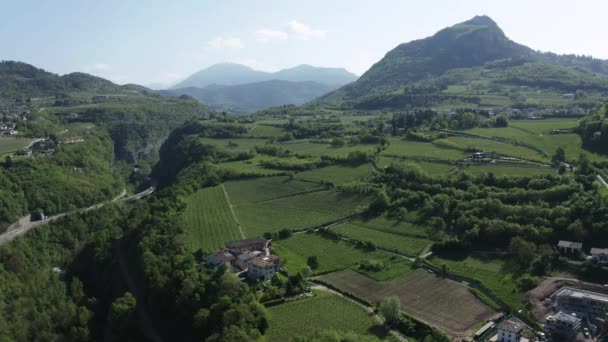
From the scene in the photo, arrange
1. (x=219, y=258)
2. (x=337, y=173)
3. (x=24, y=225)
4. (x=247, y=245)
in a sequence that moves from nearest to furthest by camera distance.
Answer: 1. (x=219, y=258)
2. (x=247, y=245)
3. (x=24, y=225)
4. (x=337, y=173)

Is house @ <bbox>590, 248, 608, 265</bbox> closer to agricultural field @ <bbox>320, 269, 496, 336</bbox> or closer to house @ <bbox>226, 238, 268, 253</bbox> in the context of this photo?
agricultural field @ <bbox>320, 269, 496, 336</bbox>

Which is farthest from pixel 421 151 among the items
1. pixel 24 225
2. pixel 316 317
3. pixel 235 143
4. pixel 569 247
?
pixel 24 225

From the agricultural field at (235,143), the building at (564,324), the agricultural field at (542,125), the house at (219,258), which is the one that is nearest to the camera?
the building at (564,324)

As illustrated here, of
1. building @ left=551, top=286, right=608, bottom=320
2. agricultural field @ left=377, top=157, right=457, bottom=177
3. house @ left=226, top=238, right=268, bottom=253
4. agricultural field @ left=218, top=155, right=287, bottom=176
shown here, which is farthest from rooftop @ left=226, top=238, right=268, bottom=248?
agricultural field @ left=218, top=155, right=287, bottom=176

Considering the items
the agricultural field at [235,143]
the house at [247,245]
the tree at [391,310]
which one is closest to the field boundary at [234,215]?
the house at [247,245]

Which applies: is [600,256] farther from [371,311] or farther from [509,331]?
[371,311]

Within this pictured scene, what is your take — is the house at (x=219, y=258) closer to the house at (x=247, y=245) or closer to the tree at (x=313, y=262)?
the house at (x=247, y=245)
